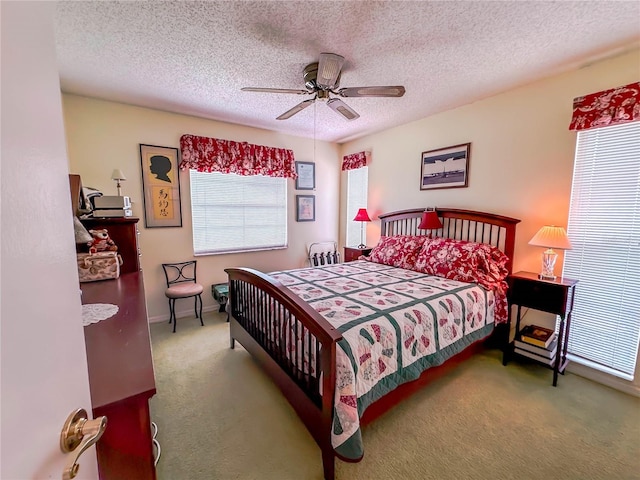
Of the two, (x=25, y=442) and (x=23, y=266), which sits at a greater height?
(x=23, y=266)

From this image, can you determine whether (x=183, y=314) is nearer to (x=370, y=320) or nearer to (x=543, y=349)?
(x=370, y=320)

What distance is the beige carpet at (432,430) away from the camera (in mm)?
1497

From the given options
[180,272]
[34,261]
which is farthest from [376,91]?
[180,272]

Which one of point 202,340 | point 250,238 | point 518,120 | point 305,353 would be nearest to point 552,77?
point 518,120

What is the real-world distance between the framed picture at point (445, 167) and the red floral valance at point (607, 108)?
956 mm

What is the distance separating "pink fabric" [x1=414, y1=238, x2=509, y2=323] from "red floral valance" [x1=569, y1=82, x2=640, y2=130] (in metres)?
1.26

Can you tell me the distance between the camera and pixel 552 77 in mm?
2418

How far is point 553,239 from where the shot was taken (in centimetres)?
221

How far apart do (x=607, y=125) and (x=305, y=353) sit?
2876 mm

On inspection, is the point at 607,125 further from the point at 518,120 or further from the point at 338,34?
the point at 338,34

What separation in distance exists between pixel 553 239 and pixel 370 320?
1.76 m

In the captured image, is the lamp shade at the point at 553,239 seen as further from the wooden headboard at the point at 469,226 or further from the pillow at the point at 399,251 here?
the pillow at the point at 399,251

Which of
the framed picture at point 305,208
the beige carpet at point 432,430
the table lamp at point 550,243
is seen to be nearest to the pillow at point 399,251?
the table lamp at point 550,243

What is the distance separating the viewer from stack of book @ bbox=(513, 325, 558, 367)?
2250mm
